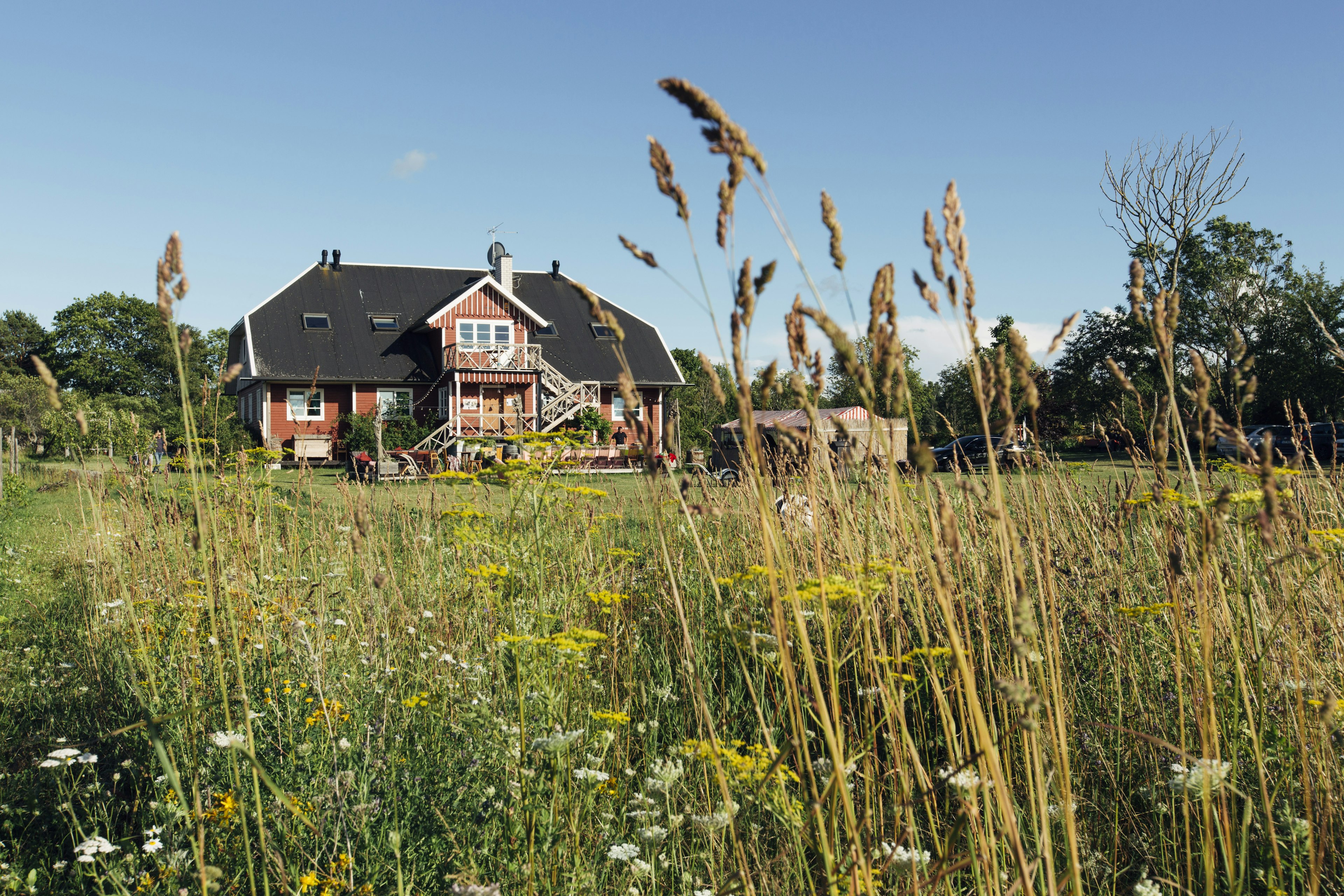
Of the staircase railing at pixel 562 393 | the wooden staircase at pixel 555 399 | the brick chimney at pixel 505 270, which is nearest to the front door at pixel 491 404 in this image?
the wooden staircase at pixel 555 399

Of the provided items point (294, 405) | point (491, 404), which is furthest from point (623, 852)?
point (294, 405)

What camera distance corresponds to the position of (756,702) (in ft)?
4.96

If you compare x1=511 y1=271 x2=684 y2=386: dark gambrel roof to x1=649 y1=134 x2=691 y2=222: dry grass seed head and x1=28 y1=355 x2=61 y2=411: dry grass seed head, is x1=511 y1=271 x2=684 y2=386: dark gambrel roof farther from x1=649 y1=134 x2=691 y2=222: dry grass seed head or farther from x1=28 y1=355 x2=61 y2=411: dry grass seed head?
x1=649 y1=134 x2=691 y2=222: dry grass seed head

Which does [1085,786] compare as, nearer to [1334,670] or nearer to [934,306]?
[1334,670]

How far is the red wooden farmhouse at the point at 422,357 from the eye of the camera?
89.6 ft

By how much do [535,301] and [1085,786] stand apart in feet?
101

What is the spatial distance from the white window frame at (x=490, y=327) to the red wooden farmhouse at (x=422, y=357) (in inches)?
1.6

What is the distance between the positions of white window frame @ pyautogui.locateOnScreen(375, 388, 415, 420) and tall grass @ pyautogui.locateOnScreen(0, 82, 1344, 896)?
78.6 ft

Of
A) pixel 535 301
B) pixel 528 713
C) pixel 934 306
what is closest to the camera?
pixel 934 306

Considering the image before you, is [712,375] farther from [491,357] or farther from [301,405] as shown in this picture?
[301,405]

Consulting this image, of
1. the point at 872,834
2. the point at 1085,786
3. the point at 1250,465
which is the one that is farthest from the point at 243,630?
the point at 1250,465

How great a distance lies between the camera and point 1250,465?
1.21 m

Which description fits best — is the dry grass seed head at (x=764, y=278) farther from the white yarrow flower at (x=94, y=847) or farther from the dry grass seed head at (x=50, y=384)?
the white yarrow flower at (x=94, y=847)

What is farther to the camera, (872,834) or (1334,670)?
(1334,670)
